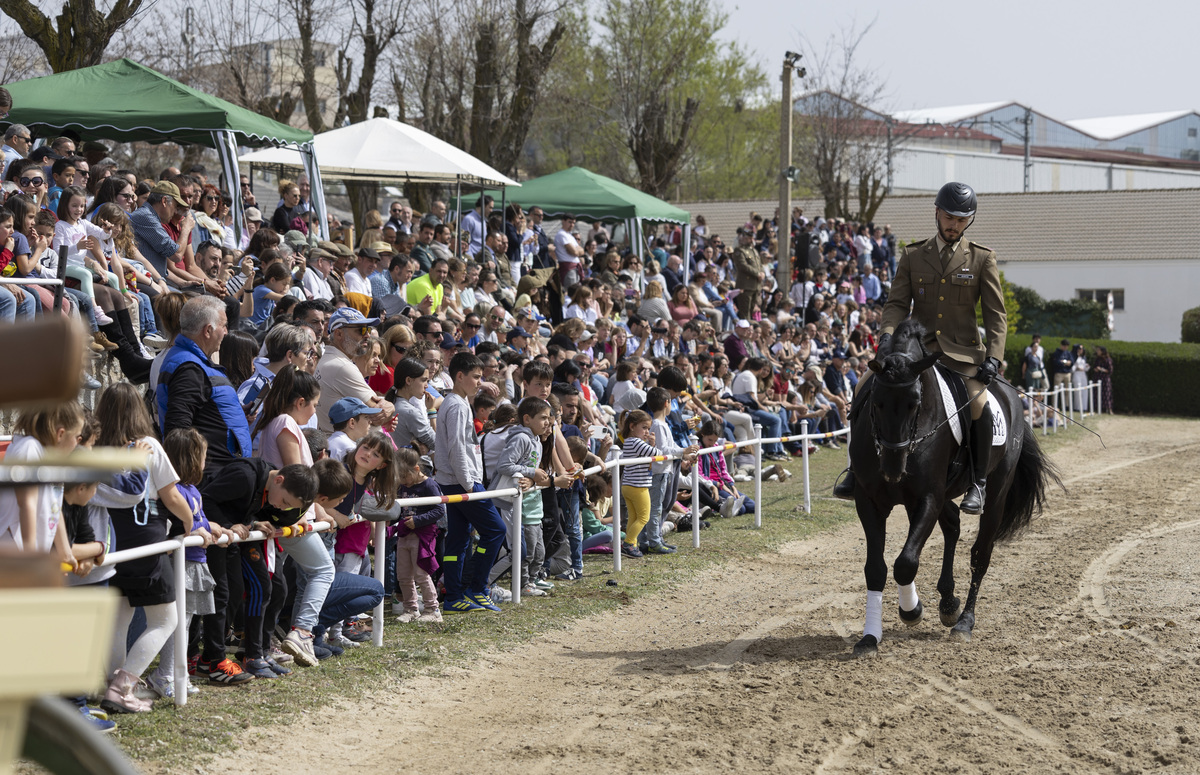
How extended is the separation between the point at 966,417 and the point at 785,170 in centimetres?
1800

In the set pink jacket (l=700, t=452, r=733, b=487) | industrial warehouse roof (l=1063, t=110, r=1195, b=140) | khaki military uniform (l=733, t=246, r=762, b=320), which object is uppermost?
industrial warehouse roof (l=1063, t=110, r=1195, b=140)

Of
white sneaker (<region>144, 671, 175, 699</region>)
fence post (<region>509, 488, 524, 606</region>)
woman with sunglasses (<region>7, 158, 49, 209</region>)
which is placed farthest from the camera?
woman with sunglasses (<region>7, 158, 49, 209</region>)

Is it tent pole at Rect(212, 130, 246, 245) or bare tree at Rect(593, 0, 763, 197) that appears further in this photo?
bare tree at Rect(593, 0, 763, 197)

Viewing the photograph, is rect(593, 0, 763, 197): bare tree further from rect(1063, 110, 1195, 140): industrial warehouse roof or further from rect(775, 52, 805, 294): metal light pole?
rect(1063, 110, 1195, 140): industrial warehouse roof

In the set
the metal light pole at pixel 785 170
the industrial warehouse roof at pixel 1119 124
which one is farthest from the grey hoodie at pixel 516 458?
the industrial warehouse roof at pixel 1119 124

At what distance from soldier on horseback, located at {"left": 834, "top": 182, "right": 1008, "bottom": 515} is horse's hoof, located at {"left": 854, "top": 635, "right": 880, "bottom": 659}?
3.87 ft

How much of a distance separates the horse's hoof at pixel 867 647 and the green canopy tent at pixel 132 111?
9789 mm

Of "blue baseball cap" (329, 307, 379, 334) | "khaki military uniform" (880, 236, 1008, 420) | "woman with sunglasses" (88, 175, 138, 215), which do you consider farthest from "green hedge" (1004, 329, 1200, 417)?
"blue baseball cap" (329, 307, 379, 334)

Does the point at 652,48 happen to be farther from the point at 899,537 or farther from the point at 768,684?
the point at 768,684

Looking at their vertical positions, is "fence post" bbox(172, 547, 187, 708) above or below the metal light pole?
below

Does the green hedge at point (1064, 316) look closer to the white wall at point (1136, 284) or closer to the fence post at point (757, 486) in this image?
the white wall at point (1136, 284)

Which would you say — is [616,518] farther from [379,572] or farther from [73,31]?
[73,31]

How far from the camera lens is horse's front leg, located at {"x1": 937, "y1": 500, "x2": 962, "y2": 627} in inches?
340

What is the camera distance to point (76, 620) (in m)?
2.49
